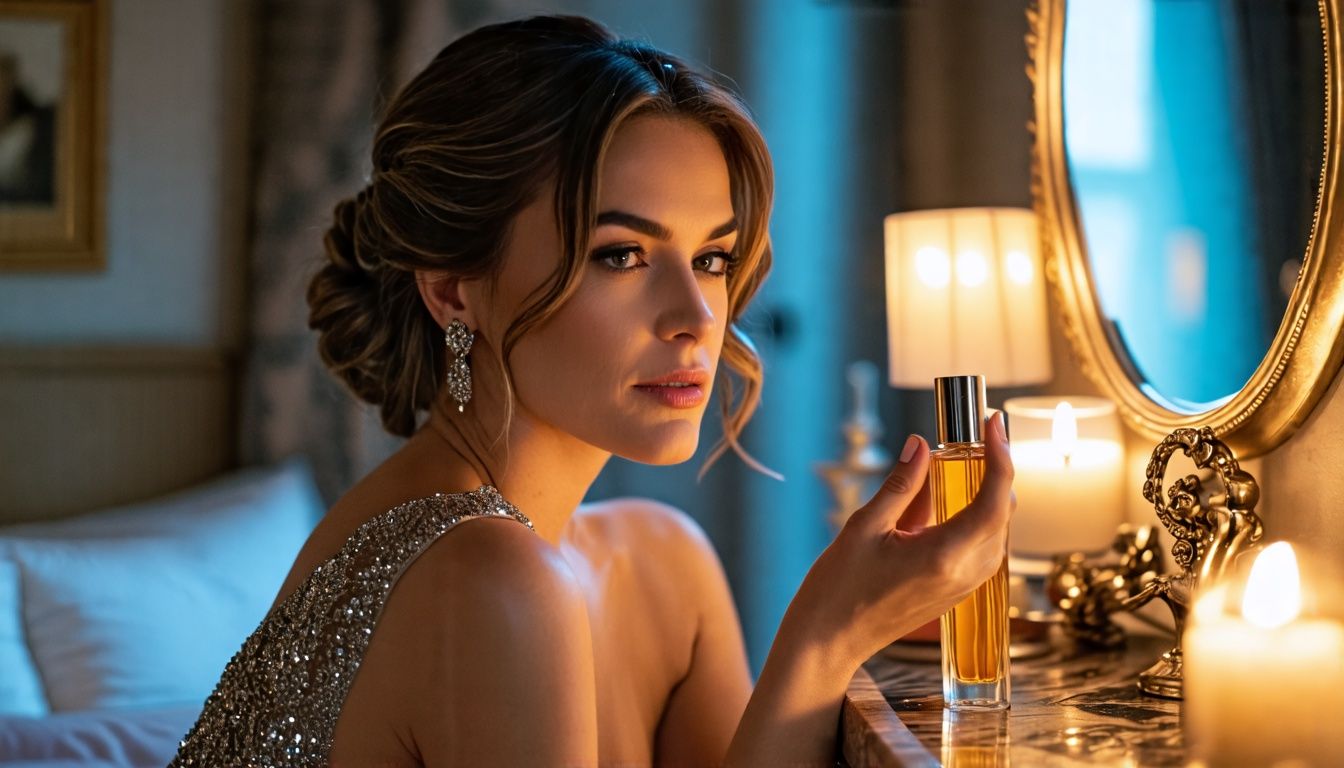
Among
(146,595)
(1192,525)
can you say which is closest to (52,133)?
(146,595)

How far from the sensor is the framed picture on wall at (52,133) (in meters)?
2.57

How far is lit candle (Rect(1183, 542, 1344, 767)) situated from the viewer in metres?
0.66

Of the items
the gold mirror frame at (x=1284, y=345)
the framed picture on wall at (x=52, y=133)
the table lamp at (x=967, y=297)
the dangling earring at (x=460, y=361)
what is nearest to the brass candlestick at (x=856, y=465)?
the table lamp at (x=967, y=297)

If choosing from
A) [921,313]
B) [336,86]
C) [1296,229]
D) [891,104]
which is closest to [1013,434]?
[921,313]

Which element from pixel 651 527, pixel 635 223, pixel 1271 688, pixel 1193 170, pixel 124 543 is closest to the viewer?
pixel 1271 688

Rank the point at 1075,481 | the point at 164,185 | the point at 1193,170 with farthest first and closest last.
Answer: the point at 164,185
the point at 1075,481
the point at 1193,170

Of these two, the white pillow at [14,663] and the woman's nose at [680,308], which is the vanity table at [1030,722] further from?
Result: the white pillow at [14,663]

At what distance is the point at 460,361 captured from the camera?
1342 millimetres

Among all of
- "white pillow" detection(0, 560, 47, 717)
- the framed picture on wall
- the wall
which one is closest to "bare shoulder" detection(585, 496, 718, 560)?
"white pillow" detection(0, 560, 47, 717)

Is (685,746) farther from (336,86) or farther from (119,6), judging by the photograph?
(119,6)

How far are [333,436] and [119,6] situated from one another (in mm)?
1025

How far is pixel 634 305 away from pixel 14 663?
138 centimetres

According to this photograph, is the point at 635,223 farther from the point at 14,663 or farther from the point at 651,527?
the point at 14,663

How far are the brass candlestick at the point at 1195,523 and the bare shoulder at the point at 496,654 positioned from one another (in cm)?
51
